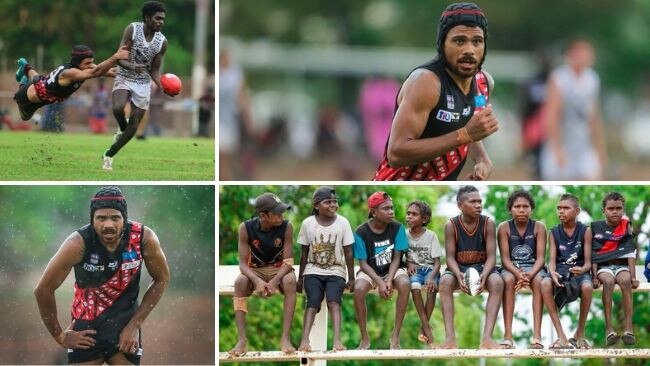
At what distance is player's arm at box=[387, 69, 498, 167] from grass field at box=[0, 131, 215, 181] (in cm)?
293

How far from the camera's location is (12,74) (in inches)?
600

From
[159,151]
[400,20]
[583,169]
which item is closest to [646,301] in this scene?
[583,169]

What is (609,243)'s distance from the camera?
13.1 metres

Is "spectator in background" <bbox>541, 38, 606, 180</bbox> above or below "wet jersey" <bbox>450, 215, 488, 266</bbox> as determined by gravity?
above

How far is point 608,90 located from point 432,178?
32.1 meters

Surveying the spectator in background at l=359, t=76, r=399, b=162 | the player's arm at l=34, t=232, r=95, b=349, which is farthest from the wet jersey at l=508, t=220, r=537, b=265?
the spectator in background at l=359, t=76, r=399, b=162

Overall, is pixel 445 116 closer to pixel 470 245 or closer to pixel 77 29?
pixel 470 245

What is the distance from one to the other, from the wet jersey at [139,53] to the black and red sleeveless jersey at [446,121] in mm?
2141

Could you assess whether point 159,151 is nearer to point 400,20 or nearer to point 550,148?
point 550,148

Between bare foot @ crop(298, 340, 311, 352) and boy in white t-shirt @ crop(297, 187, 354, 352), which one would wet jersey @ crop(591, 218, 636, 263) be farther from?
bare foot @ crop(298, 340, 311, 352)

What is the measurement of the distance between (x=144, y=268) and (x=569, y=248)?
308 centimetres

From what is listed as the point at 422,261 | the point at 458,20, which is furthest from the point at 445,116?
the point at 422,261

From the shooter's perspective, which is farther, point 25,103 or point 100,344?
point 25,103

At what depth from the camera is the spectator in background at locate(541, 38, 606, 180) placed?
1955 cm
